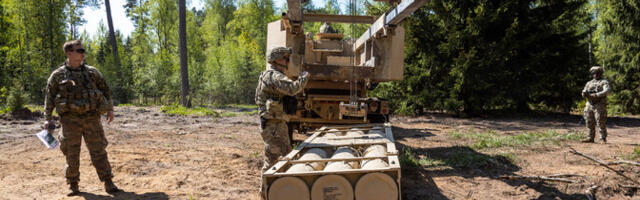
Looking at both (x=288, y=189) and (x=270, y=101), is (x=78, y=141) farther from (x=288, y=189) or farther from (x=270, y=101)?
(x=288, y=189)

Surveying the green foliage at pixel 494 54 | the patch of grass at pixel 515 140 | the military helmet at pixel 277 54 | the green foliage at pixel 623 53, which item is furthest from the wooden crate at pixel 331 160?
the green foliage at pixel 623 53

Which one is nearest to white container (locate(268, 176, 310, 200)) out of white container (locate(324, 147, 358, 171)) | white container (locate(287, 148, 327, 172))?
white container (locate(287, 148, 327, 172))

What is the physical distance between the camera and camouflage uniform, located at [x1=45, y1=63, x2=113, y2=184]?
425 cm

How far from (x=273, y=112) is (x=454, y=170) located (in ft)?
9.74

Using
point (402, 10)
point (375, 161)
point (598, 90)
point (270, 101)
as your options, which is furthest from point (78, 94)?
point (598, 90)

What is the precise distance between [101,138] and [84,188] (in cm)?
69

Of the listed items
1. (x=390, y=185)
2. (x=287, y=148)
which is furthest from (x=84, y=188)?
(x=390, y=185)

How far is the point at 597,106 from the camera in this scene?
762 centimetres

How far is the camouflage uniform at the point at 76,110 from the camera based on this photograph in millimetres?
4250

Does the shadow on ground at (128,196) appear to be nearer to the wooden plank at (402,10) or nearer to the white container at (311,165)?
the white container at (311,165)

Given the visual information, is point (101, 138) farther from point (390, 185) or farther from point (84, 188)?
point (390, 185)

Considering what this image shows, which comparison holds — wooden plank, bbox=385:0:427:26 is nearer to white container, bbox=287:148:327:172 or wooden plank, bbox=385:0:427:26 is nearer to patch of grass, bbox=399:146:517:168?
white container, bbox=287:148:327:172

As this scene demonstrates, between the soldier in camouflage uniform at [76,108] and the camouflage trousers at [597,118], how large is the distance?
8.47 m

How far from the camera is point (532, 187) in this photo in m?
4.67
